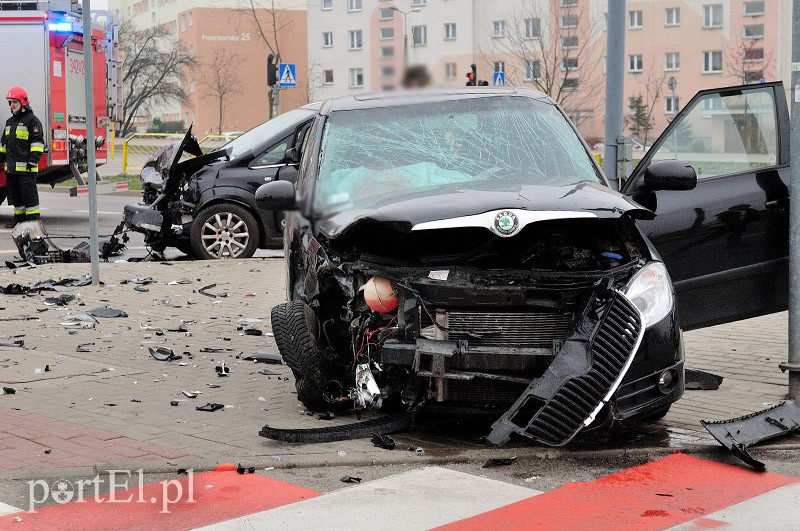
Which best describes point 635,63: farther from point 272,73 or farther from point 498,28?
point 498,28

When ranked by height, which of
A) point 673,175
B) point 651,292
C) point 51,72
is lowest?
point 651,292

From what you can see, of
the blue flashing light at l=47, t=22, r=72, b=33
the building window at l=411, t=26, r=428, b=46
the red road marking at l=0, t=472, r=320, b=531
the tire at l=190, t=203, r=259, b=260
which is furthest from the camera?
the blue flashing light at l=47, t=22, r=72, b=33

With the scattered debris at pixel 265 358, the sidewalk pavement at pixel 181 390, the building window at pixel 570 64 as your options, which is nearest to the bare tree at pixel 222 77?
the building window at pixel 570 64

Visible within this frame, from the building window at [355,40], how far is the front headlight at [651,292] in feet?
11.7

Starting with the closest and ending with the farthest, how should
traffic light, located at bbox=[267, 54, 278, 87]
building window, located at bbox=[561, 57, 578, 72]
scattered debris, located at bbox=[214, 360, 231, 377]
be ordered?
scattered debris, located at bbox=[214, 360, 231, 377] < building window, located at bbox=[561, 57, 578, 72] < traffic light, located at bbox=[267, 54, 278, 87]

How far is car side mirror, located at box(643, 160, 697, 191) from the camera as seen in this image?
249 inches

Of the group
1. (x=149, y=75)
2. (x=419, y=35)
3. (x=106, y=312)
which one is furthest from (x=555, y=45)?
(x=149, y=75)

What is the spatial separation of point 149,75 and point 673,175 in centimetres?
4948

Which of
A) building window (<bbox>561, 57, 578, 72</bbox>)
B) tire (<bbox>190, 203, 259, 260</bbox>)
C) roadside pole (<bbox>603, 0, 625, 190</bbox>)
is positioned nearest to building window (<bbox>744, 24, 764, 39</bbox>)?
building window (<bbox>561, 57, 578, 72</bbox>)

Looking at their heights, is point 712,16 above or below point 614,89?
above

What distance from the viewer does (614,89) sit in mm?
9953

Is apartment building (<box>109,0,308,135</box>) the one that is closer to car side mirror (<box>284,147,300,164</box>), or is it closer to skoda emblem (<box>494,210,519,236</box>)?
car side mirror (<box>284,147,300,164</box>)

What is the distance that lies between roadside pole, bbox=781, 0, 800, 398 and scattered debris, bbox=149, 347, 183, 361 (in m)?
4.22

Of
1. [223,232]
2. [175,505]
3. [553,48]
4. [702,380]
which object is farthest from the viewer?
[223,232]
